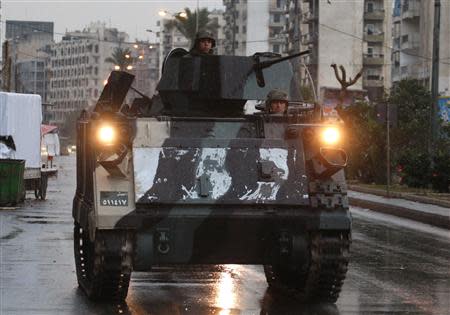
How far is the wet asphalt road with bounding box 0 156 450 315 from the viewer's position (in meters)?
11.0

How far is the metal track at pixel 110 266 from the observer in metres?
10.5

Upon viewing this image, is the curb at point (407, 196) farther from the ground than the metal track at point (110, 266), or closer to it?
closer to it

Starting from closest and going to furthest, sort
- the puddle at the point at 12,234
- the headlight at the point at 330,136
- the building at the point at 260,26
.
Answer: the headlight at the point at 330,136, the puddle at the point at 12,234, the building at the point at 260,26

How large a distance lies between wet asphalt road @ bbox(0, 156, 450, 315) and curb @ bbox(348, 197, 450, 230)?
5135 millimetres

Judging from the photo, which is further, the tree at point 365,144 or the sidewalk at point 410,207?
the tree at point 365,144

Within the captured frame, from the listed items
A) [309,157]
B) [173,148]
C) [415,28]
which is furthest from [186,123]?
[415,28]

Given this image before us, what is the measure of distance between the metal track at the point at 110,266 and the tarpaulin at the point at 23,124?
19.3 metres

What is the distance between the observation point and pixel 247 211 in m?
10.7

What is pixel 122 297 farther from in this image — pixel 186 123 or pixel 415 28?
pixel 415 28

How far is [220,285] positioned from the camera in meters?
12.7

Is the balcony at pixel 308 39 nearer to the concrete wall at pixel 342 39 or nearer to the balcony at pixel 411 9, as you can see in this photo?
the concrete wall at pixel 342 39

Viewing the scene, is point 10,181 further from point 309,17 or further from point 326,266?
point 309,17

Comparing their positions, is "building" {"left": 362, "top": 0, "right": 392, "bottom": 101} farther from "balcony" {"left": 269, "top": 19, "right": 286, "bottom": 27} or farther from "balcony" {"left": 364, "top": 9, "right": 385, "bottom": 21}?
"balcony" {"left": 269, "top": 19, "right": 286, "bottom": 27}

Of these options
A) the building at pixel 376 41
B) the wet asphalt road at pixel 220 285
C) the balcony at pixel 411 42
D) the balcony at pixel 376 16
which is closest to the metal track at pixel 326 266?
Result: the wet asphalt road at pixel 220 285
